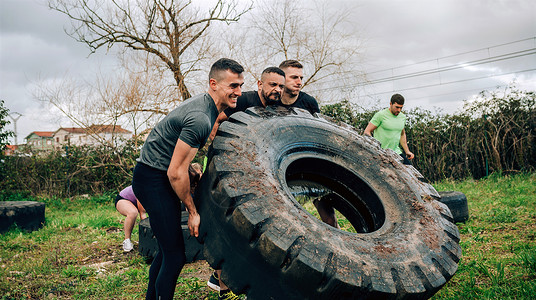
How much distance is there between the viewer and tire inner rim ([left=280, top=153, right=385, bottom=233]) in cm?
324

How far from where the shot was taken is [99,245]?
5.55 m

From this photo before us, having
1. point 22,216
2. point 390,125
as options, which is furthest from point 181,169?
point 22,216

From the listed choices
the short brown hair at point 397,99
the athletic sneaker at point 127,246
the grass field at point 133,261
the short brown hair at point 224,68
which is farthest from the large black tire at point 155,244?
the short brown hair at point 397,99

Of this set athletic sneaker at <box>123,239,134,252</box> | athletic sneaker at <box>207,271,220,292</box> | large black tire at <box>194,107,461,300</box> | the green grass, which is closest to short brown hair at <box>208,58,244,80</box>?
large black tire at <box>194,107,461,300</box>

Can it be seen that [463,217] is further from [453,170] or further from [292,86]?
[453,170]

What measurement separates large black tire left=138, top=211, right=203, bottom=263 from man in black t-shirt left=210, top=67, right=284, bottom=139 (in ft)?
4.53

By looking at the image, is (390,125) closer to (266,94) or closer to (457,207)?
(457,207)

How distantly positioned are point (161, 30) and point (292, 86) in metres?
9.92

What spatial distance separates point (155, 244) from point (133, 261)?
0.45 metres

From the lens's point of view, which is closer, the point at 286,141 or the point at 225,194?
the point at 225,194

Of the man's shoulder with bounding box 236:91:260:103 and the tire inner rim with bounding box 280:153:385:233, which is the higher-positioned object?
the man's shoulder with bounding box 236:91:260:103

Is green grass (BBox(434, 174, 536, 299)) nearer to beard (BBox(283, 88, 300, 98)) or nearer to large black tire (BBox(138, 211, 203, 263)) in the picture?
beard (BBox(283, 88, 300, 98))

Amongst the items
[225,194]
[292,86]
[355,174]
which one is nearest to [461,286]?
[355,174]

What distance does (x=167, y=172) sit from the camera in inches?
98.6
